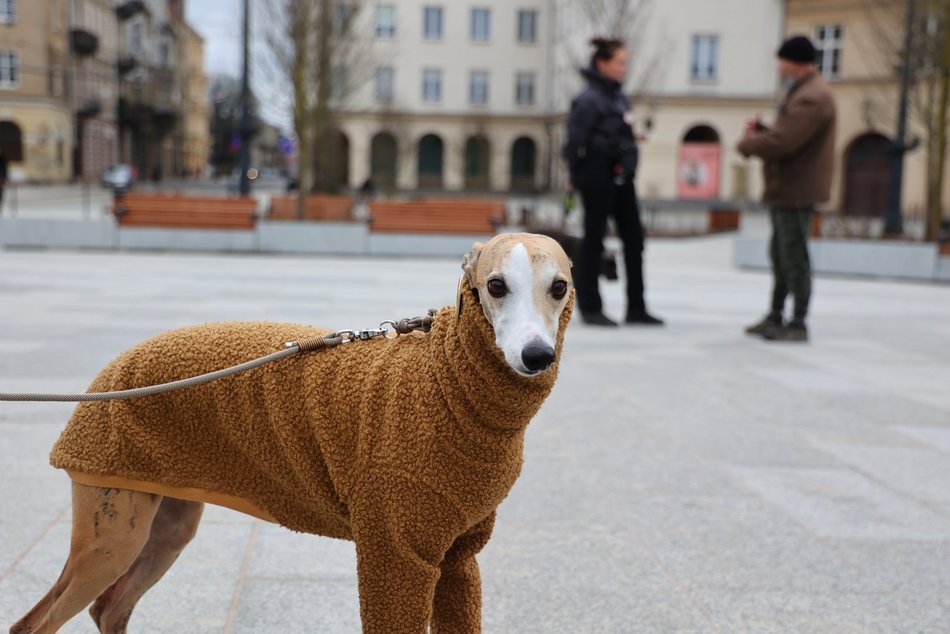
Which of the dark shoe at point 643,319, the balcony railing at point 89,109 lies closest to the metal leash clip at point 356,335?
the dark shoe at point 643,319

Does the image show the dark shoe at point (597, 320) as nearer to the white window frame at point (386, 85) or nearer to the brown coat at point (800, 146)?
the brown coat at point (800, 146)

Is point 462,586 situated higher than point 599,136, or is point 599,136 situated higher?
point 599,136

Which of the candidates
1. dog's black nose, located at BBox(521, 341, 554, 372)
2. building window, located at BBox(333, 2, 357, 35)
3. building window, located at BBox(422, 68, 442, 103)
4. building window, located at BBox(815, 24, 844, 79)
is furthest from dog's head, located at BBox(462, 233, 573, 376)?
building window, located at BBox(422, 68, 442, 103)

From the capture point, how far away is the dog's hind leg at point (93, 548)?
243cm

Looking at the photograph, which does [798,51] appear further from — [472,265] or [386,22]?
[386,22]

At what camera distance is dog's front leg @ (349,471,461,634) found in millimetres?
2227

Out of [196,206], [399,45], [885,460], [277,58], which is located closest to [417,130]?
[399,45]

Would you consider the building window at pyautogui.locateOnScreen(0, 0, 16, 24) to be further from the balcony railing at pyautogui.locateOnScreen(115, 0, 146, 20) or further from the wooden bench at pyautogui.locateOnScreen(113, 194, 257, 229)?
the wooden bench at pyautogui.locateOnScreen(113, 194, 257, 229)

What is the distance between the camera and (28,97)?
53.9 metres

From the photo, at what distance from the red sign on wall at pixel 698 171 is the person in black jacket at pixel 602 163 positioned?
3975 centimetres

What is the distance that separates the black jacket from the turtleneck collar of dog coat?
6.51m

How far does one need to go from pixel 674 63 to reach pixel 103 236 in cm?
3507

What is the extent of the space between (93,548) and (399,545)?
2.59 feet

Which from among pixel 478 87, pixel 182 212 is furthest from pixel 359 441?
pixel 478 87
